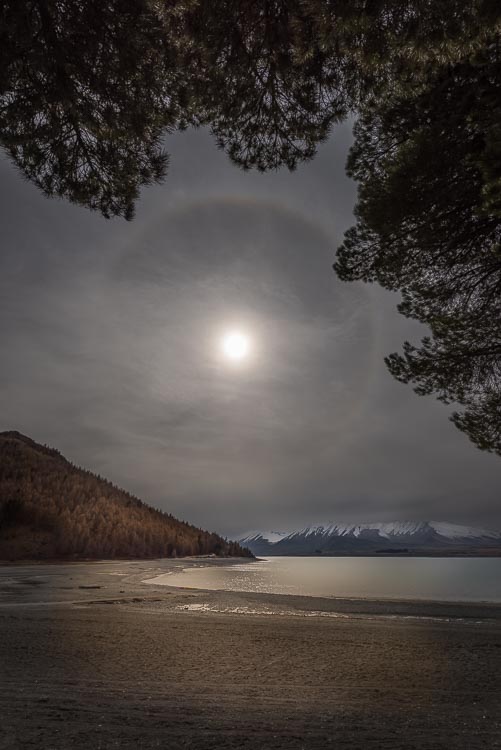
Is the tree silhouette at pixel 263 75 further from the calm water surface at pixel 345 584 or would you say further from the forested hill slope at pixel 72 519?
the forested hill slope at pixel 72 519

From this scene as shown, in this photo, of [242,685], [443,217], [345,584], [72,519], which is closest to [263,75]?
[443,217]

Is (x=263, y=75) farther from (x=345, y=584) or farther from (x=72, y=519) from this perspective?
(x=72, y=519)

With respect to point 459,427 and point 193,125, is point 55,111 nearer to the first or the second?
point 193,125

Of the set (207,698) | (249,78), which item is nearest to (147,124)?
(249,78)

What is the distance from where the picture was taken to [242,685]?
673cm

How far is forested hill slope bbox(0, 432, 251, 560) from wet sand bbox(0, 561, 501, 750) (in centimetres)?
8235

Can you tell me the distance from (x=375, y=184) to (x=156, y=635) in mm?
12462

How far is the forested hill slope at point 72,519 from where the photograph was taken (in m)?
88.6

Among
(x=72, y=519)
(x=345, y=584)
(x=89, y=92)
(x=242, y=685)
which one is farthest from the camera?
(x=72, y=519)

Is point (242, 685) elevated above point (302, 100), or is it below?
below

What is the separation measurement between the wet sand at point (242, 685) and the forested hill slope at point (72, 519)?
8235 cm

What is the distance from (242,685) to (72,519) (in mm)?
104931

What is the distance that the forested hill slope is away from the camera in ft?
291

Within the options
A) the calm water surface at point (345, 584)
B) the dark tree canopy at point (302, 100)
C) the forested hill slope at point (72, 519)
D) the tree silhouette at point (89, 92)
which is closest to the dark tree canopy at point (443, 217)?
the dark tree canopy at point (302, 100)
